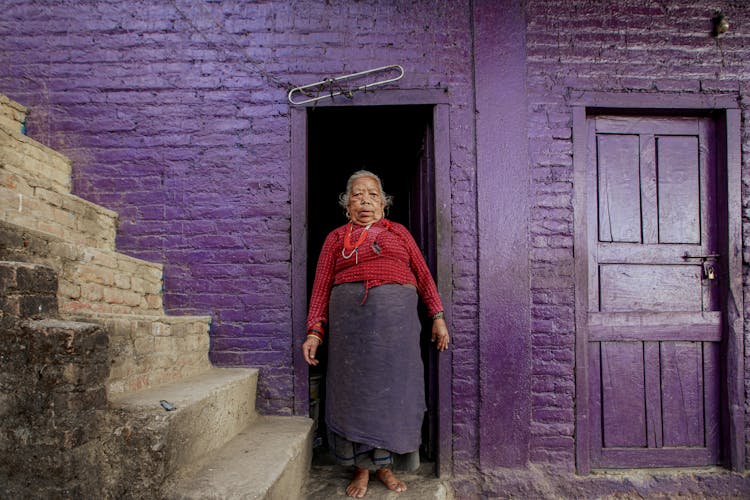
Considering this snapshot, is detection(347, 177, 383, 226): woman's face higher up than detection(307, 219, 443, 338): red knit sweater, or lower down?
higher up

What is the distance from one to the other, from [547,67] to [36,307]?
3.47 meters

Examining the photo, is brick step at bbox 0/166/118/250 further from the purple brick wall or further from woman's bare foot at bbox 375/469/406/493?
woman's bare foot at bbox 375/469/406/493

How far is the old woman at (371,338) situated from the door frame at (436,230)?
21 cm

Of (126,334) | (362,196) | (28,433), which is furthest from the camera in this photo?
(362,196)

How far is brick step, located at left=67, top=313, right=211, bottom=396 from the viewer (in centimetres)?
232

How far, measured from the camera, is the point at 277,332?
3.32m

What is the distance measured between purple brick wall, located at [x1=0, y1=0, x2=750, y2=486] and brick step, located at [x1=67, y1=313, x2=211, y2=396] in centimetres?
20

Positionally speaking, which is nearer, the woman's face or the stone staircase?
the stone staircase

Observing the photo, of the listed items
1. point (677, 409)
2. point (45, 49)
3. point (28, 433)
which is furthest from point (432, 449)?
point (45, 49)

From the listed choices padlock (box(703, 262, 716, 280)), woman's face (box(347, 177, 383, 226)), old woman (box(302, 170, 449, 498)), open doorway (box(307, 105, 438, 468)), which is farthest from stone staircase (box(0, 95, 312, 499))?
→ padlock (box(703, 262, 716, 280))

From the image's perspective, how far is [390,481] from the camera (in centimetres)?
299

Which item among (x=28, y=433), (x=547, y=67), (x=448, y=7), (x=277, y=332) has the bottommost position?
(x=28, y=433)

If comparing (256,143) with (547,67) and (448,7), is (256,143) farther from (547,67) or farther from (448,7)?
(547,67)

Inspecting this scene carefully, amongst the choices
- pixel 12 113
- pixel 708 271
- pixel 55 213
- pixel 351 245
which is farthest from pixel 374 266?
pixel 12 113
